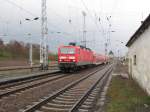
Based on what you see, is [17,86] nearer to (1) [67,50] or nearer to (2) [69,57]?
(2) [69,57]

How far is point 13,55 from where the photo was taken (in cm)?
8912

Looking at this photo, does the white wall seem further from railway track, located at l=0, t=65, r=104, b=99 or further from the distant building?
railway track, located at l=0, t=65, r=104, b=99

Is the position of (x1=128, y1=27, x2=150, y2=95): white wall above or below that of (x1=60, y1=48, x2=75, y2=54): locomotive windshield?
below

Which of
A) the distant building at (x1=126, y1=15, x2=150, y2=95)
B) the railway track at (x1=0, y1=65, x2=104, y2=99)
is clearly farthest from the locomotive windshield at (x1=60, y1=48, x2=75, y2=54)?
the distant building at (x1=126, y1=15, x2=150, y2=95)

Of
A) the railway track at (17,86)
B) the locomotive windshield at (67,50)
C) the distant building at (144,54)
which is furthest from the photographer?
the locomotive windshield at (67,50)

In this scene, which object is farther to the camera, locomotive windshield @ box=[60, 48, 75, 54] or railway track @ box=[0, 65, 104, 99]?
locomotive windshield @ box=[60, 48, 75, 54]

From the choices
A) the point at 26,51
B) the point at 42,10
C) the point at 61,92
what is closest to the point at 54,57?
the point at 26,51

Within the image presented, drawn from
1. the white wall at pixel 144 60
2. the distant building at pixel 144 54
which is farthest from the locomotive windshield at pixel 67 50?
the white wall at pixel 144 60

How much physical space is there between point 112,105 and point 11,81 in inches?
460

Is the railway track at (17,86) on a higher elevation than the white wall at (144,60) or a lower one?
lower

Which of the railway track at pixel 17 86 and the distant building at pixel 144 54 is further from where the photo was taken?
the railway track at pixel 17 86

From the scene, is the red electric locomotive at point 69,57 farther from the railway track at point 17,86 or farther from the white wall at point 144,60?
the white wall at point 144,60

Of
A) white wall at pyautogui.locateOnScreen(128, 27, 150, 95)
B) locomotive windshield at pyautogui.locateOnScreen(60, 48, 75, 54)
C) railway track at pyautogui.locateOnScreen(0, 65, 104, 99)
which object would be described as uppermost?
locomotive windshield at pyautogui.locateOnScreen(60, 48, 75, 54)

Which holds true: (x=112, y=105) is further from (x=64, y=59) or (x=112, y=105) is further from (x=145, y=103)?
(x=64, y=59)
